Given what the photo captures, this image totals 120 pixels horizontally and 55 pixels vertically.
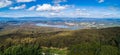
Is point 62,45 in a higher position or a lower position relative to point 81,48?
lower

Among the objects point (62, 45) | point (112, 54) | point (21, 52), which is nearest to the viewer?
point (112, 54)

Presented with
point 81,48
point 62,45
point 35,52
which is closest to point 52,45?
point 62,45

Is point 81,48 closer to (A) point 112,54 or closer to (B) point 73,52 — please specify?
(B) point 73,52

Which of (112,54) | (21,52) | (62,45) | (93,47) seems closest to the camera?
(112,54)

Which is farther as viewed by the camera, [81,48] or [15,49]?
[15,49]

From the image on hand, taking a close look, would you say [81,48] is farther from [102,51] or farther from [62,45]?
[62,45]

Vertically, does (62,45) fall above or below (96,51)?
below

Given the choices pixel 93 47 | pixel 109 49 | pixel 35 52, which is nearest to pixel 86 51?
pixel 93 47

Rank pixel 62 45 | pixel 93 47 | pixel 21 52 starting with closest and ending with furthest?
pixel 93 47 → pixel 21 52 → pixel 62 45

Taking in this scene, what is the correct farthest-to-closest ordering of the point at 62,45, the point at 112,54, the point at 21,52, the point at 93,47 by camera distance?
the point at 62,45 → the point at 21,52 → the point at 93,47 → the point at 112,54
